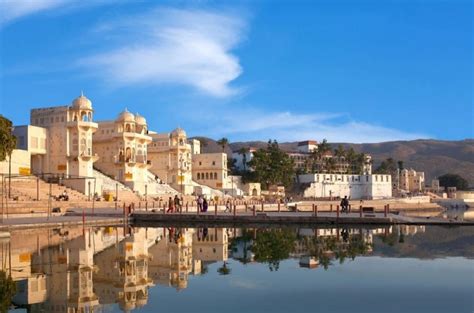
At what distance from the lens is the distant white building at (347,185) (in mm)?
115000

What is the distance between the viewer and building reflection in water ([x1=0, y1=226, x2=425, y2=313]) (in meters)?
12.6

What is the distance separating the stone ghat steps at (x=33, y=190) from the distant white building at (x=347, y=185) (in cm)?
6475

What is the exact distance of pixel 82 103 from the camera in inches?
2506

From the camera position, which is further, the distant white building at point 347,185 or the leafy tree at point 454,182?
the leafy tree at point 454,182

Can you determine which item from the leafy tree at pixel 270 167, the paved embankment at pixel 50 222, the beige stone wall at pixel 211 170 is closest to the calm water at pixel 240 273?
the paved embankment at pixel 50 222

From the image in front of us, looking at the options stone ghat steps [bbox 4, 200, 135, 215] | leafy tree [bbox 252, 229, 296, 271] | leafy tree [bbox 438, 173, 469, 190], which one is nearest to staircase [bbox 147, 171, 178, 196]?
stone ghat steps [bbox 4, 200, 135, 215]

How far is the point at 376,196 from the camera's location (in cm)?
11944

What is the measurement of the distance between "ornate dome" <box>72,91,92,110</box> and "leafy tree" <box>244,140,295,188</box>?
44698 millimetres

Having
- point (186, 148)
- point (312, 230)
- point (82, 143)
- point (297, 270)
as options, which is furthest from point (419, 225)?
point (186, 148)

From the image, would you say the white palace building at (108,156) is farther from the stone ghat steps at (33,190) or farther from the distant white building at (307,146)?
the distant white building at (307,146)

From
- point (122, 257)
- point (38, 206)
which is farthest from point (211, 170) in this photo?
point (122, 257)

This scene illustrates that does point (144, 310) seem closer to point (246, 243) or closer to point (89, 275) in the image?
point (89, 275)

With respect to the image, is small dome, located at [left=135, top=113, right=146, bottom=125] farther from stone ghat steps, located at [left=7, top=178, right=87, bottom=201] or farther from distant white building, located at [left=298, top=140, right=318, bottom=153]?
distant white building, located at [left=298, top=140, right=318, bottom=153]

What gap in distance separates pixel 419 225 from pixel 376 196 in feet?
289
